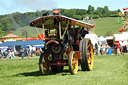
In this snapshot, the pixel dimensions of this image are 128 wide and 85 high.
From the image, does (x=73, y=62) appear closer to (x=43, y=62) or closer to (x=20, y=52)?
(x=43, y=62)

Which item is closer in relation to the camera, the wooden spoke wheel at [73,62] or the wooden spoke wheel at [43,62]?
the wooden spoke wheel at [73,62]

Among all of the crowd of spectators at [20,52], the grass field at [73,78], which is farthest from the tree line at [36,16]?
the grass field at [73,78]

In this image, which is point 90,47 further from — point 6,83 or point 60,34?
point 6,83

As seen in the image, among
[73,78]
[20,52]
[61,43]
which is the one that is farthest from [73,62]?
[20,52]

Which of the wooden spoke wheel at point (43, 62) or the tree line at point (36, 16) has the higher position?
the tree line at point (36, 16)

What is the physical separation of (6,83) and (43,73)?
99.6 inches

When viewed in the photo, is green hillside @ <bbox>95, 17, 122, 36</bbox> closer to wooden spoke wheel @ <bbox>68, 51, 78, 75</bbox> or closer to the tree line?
the tree line

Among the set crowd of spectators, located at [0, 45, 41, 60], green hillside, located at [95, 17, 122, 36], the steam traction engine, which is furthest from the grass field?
green hillside, located at [95, 17, 122, 36]

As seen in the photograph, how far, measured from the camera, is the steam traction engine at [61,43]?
12477 mm

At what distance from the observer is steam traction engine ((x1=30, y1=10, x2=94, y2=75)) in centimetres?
1248

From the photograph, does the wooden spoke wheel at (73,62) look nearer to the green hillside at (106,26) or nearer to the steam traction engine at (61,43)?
the steam traction engine at (61,43)

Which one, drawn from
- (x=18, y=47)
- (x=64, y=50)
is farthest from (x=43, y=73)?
(x=18, y=47)

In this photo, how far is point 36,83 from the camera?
9844 mm

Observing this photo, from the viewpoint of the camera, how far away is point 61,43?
12430 millimetres
